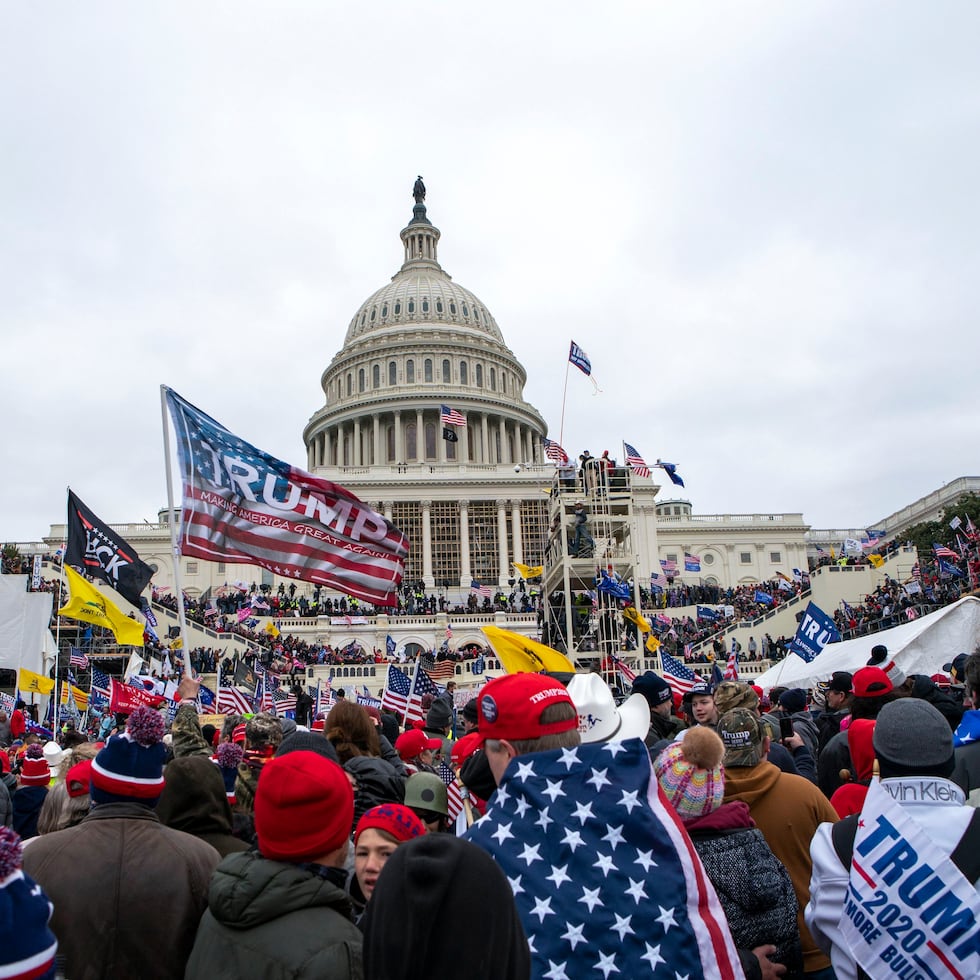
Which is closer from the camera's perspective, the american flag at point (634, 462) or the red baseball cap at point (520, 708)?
the red baseball cap at point (520, 708)

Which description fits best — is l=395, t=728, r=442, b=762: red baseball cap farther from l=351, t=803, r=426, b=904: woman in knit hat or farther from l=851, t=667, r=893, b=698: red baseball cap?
l=351, t=803, r=426, b=904: woman in knit hat

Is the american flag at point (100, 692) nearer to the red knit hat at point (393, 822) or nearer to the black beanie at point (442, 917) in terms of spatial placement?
the red knit hat at point (393, 822)

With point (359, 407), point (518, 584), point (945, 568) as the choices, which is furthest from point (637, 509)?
point (945, 568)

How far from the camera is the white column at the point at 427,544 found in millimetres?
67938

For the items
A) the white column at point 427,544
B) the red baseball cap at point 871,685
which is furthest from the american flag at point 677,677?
the white column at point 427,544

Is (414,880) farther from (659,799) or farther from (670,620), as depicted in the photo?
(670,620)

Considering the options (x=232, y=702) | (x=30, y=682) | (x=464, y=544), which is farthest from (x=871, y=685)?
(x=464, y=544)

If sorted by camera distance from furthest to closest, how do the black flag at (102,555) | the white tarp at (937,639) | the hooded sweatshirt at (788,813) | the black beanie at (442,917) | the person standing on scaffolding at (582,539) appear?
1. the person standing on scaffolding at (582,539)
2. the white tarp at (937,639)
3. the black flag at (102,555)
4. the hooded sweatshirt at (788,813)
5. the black beanie at (442,917)

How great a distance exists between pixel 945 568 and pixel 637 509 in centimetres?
3638

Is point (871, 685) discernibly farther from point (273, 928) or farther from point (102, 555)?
point (102, 555)

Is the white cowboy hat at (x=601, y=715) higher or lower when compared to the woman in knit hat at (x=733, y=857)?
higher

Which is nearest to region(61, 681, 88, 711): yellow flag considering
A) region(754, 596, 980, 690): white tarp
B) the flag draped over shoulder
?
the flag draped over shoulder

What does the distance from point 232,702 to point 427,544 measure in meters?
52.6

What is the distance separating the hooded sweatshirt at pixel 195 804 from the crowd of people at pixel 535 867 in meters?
0.01
